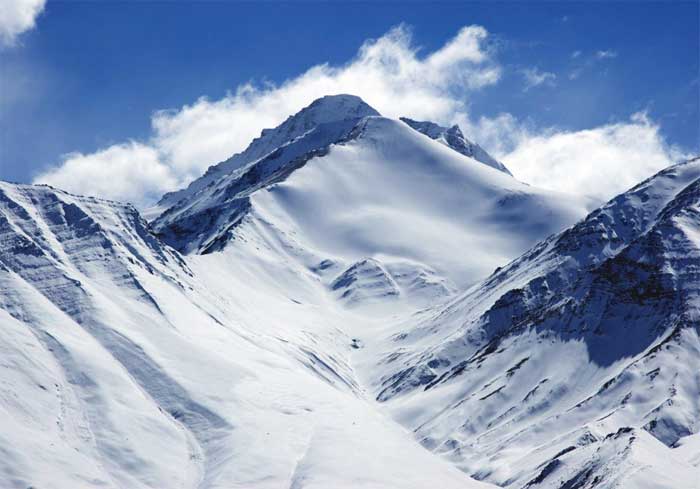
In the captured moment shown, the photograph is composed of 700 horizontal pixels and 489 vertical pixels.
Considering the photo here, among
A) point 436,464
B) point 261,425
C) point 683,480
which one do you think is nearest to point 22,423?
point 261,425

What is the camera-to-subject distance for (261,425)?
7771 inches

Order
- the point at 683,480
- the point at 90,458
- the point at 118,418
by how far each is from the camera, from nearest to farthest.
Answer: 1. the point at 683,480
2. the point at 90,458
3. the point at 118,418

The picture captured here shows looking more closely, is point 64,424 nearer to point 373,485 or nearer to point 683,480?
point 373,485

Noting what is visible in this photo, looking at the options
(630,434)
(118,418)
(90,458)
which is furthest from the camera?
(118,418)

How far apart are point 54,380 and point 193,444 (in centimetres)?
2695

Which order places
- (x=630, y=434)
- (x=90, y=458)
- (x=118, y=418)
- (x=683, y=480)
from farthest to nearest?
(x=118, y=418)
(x=90, y=458)
(x=630, y=434)
(x=683, y=480)

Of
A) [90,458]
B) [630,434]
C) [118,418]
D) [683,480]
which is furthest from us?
[118,418]

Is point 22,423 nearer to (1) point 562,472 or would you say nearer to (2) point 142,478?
(2) point 142,478

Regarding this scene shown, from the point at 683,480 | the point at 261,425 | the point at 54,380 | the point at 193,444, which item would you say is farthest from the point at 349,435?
the point at 683,480

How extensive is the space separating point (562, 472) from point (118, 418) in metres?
73.8

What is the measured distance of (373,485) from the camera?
567ft

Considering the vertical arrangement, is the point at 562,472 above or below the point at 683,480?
above

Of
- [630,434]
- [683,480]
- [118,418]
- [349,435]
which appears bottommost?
[683,480]

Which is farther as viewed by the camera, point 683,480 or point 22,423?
point 22,423
